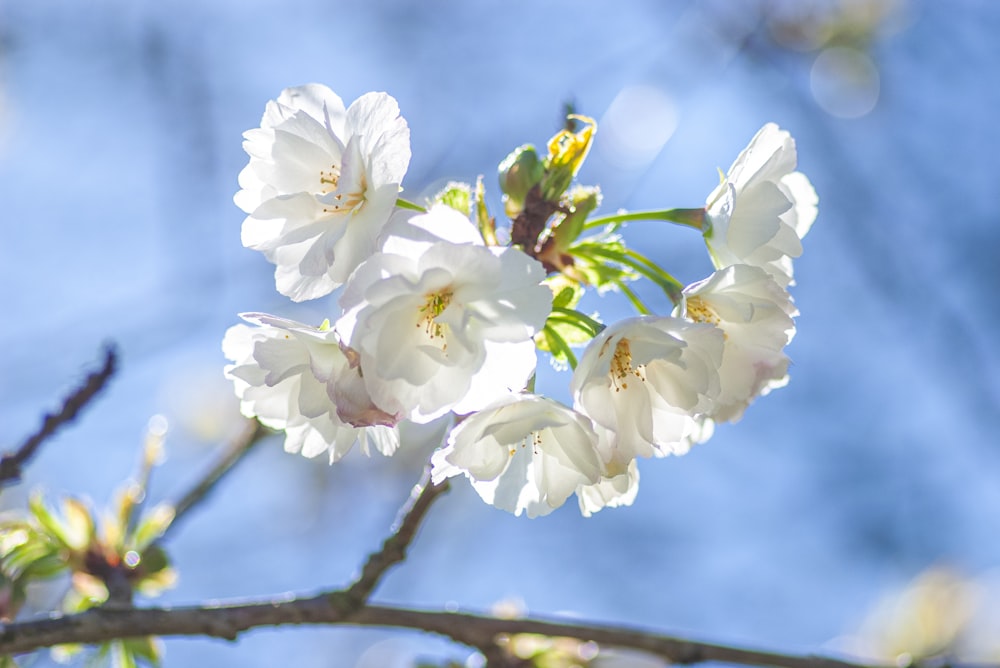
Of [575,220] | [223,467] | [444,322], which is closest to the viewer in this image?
[444,322]

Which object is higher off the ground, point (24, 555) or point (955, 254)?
point (955, 254)

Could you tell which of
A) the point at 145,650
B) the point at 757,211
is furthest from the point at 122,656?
the point at 757,211

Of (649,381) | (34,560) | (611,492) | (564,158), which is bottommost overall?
(34,560)

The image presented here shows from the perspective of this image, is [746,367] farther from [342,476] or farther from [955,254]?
[955,254]

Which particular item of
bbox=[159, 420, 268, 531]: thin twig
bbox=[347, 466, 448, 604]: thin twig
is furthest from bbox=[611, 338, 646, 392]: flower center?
bbox=[159, 420, 268, 531]: thin twig

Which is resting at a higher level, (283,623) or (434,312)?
(434,312)

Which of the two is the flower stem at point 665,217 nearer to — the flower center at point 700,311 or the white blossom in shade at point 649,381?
the flower center at point 700,311

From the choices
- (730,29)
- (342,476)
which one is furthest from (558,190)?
(342,476)

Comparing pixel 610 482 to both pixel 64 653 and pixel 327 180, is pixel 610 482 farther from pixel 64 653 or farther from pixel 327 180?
pixel 64 653
